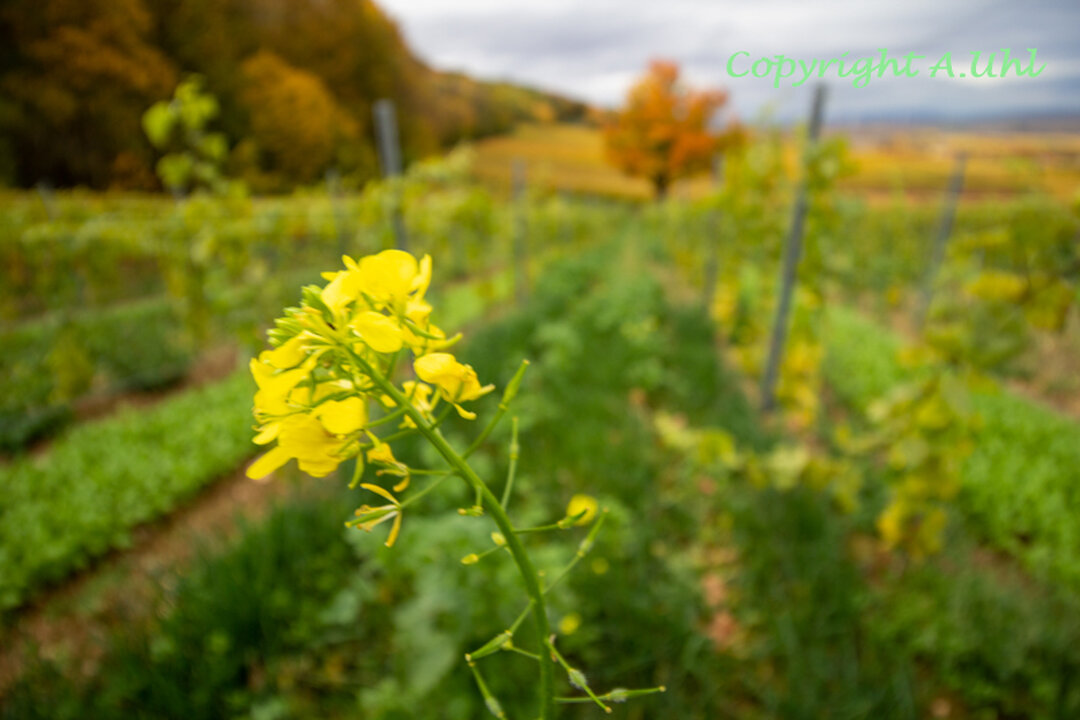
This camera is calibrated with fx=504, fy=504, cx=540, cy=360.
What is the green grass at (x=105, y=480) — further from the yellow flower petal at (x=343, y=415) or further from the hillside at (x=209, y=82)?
the hillside at (x=209, y=82)

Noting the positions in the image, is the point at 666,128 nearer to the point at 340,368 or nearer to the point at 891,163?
the point at 891,163

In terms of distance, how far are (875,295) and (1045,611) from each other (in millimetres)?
9105

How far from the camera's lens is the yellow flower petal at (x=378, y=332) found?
53 centimetres

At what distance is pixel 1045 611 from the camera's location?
214 cm

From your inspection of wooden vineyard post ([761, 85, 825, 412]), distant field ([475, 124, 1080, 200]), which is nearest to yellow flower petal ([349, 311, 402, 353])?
distant field ([475, 124, 1080, 200])

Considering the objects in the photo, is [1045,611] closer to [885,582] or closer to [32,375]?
[885,582]

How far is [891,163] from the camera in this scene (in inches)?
598

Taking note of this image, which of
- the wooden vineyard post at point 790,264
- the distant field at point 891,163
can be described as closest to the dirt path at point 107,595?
the wooden vineyard post at point 790,264

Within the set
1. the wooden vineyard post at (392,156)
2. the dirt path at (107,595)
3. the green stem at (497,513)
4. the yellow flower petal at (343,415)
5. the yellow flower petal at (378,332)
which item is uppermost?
the wooden vineyard post at (392,156)

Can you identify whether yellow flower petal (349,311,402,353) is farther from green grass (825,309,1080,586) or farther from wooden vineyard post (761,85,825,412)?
wooden vineyard post (761,85,825,412)

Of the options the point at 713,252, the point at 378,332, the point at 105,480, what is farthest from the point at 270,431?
the point at 713,252

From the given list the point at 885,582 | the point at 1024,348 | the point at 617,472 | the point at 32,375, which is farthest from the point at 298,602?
the point at 32,375

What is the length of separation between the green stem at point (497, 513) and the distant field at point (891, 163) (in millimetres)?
2227

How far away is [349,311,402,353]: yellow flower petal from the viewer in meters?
0.53
